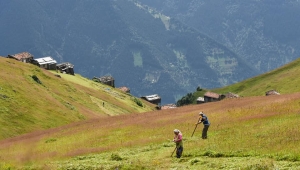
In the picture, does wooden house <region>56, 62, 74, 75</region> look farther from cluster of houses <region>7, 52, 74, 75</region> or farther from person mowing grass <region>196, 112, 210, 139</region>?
person mowing grass <region>196, 112, 210, 139</region>

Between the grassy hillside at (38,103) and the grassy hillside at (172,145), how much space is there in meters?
13.6

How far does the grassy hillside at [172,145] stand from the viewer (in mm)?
29719

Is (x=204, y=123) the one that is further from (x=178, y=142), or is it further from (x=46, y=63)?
(x=46, y=63)

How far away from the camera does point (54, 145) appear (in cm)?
4953

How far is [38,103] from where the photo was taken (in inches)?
3324

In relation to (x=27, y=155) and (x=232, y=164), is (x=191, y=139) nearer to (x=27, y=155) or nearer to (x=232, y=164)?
(x=232, y=164)

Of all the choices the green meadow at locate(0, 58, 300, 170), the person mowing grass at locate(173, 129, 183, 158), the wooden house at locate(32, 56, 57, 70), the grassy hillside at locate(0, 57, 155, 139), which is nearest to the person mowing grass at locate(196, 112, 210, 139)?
the green meadow at locate(0, 58, 300, 170)

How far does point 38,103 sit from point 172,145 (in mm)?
50596

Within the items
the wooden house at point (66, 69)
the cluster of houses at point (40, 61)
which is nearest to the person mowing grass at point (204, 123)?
the cluster of houses at point (40, 61)

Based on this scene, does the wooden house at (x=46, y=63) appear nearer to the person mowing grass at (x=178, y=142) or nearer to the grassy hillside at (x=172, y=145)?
the grassy hillside at (x=172, y=145)

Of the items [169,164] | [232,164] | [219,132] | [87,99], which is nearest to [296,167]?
[232,164]

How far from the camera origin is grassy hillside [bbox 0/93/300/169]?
2972 centimetres

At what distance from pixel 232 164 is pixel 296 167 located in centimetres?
370

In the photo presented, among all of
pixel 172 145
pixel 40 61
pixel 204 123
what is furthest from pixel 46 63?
pixel 204 123
